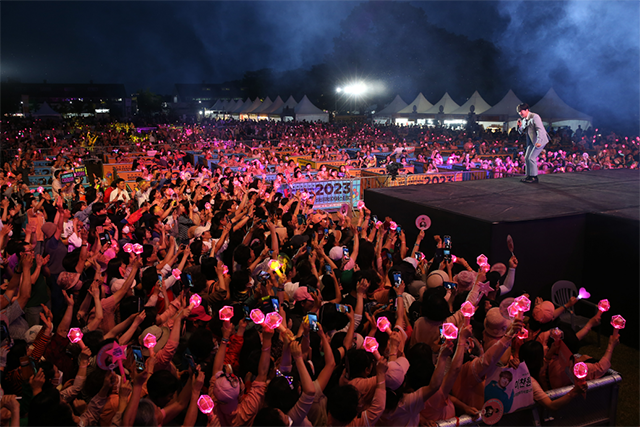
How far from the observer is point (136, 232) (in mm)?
6043

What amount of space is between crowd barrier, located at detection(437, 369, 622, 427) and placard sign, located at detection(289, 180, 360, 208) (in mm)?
9289

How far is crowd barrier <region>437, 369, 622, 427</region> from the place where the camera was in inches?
129

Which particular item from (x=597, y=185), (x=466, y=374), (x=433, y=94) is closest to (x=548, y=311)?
(x=466, y=374)

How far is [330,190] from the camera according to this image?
12.8 meters

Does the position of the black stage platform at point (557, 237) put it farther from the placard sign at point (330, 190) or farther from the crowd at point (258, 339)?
the placard sign at point (330, 190)

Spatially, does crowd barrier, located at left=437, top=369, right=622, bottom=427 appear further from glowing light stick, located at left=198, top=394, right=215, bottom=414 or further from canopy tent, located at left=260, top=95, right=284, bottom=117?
canopy tent, located at left=260, top=95, right=284, bottom=117

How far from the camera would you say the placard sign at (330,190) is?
12320 millimetres

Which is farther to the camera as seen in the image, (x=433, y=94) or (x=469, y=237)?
(x=433, y=94)

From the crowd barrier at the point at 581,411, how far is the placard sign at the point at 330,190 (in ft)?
30.5

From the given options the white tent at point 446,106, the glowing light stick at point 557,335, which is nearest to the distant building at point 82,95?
the white tent at point 446,106

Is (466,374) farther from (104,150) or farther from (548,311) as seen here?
(104,150)

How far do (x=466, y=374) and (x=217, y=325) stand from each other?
207 centimetres

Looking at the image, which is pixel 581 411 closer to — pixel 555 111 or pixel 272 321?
pixel 272 321

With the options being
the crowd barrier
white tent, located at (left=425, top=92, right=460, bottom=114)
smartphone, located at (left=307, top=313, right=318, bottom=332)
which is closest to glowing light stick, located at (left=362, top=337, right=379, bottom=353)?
smartphone, located at (left=307, top=313, right=318, bottom=332)
